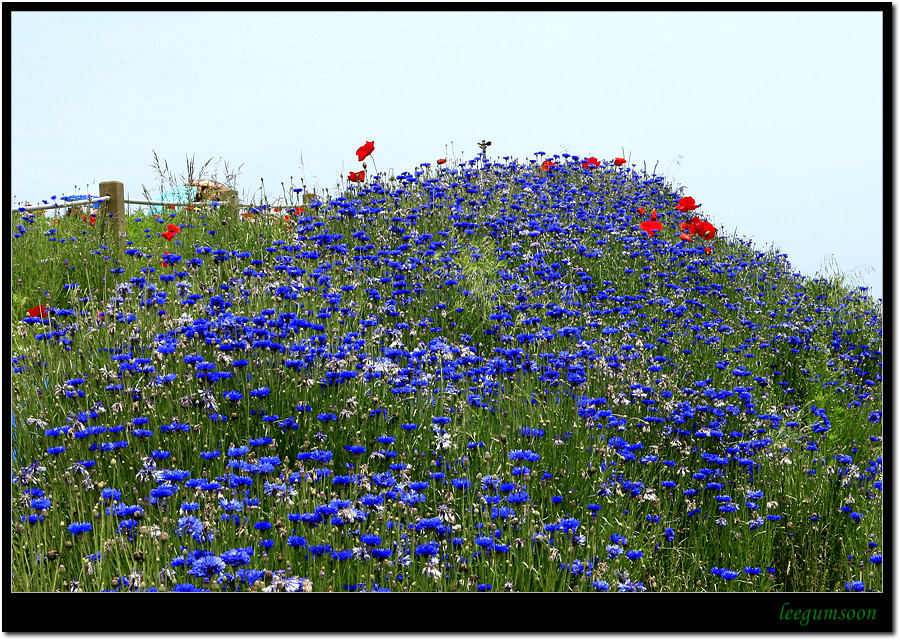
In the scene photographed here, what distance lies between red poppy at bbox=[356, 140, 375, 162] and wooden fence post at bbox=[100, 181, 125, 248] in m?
3.31

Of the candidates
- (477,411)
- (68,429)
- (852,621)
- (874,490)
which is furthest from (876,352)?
(68,429)

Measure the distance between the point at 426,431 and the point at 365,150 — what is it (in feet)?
12.5

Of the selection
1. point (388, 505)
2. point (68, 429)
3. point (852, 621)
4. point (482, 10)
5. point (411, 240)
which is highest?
point (482, 10)

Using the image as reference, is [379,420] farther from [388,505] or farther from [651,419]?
[651,419]

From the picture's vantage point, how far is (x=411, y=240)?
22.4 feet

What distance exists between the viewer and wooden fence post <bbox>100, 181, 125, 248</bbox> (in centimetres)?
845

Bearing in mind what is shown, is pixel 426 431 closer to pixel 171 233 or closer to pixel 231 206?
pixel 171 233

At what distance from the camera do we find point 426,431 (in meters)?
3.66

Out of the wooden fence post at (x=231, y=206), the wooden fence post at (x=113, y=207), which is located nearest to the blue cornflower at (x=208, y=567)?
the wooden fence post at (x=231, y=206)

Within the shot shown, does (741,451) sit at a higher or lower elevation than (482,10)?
lower

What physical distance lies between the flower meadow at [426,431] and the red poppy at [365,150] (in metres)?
0.03

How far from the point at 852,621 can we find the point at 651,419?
1.52 metres

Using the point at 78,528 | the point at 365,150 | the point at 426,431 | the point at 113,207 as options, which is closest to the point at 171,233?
the point at 113,207

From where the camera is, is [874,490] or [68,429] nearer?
[68,429]
